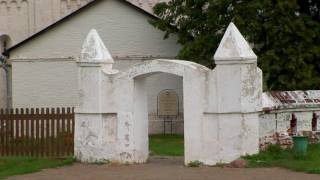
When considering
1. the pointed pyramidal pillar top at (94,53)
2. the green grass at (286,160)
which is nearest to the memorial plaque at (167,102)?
the pointed pyramidal pillar top at (94,53)

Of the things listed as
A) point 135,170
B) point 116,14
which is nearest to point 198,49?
point 116,14

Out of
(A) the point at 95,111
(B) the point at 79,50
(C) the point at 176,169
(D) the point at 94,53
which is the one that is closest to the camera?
(C) the point at 176,169

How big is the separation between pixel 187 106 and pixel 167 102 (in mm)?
15020

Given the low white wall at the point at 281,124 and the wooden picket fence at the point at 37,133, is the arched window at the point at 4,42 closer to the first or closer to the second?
the wooden picket fence at the point at 37,133

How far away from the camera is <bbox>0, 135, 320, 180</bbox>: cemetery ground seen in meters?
15.4

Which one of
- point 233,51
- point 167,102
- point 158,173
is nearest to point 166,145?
point 167,102

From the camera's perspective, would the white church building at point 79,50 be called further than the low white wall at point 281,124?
Yes

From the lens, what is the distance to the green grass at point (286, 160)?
16.0 metres

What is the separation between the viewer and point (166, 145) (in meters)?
25.8

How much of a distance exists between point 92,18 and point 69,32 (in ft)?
3.94

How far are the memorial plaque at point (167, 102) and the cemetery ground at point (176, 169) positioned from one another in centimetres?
1287

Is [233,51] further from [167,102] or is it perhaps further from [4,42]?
[4,42]

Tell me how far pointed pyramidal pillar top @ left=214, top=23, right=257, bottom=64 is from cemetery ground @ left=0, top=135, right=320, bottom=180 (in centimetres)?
220

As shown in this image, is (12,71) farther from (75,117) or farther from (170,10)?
(75,117)
